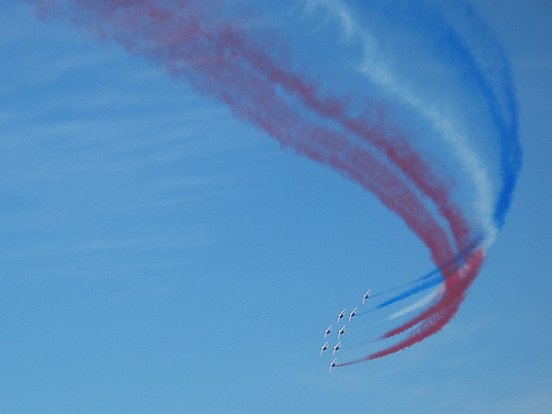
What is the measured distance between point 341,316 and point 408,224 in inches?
375

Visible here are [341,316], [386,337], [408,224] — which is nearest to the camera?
[408,224]

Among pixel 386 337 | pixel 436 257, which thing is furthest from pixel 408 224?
pixel 386 337

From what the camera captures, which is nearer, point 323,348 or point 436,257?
point 436,257

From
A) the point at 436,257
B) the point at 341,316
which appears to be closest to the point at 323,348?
the point at 341,316

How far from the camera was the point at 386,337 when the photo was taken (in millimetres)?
35844

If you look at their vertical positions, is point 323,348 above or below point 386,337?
above

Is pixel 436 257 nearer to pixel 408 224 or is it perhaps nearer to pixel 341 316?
pixel 408 224

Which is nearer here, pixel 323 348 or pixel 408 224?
pixel 408 224

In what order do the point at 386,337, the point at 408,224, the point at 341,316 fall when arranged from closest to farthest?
the point at 408,224 < the point at 386,337 < the point at 341,316

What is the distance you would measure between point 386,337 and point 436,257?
4.74m

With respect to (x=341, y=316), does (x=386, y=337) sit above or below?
below

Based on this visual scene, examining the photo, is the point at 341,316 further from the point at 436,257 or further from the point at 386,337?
the point at 436,257

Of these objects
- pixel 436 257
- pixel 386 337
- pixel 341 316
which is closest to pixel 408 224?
pixel 436 257

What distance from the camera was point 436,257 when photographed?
32.6 metres
